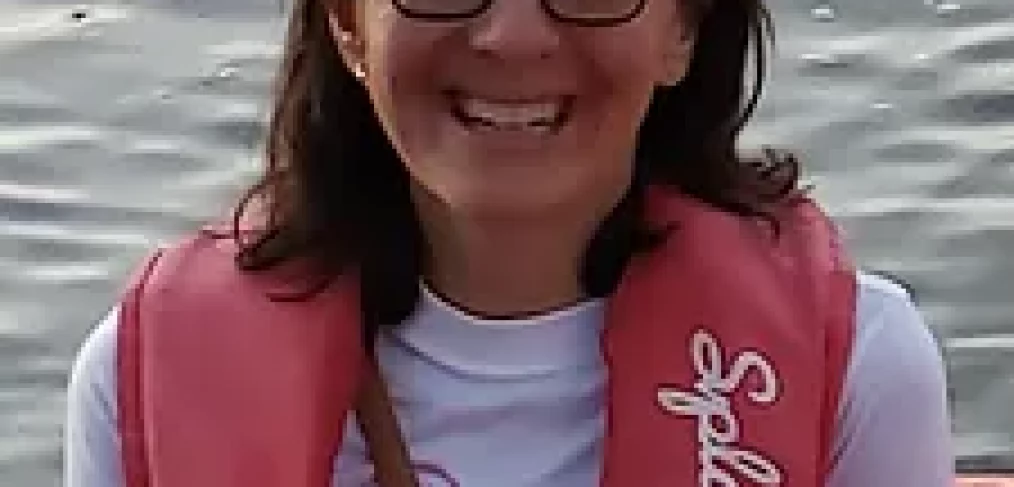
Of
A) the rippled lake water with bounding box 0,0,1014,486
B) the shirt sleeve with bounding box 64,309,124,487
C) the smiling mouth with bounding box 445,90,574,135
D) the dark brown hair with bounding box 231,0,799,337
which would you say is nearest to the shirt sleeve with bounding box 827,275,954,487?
the dark brown hair with bounding box 231,0,799,337

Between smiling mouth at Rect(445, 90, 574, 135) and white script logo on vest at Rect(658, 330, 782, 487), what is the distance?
311 millimetres

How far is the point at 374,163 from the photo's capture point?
1893mm

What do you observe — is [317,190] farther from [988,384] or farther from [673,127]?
[988,384]

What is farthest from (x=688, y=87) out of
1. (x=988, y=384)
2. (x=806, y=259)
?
(x=988, y=384)

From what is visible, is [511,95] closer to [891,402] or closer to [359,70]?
[359,70]

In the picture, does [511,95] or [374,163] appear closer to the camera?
[511,95]

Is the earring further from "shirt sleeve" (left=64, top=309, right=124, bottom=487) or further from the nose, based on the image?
"shirt sleeve" (left=64, top=309, right=124, bottom=487)

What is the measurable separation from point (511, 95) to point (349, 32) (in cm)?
18

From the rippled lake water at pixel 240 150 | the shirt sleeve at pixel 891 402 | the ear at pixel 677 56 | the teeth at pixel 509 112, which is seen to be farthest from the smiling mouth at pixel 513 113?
the rippled lake water at pixel 240 150

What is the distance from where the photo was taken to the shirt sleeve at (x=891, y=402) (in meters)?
1.81

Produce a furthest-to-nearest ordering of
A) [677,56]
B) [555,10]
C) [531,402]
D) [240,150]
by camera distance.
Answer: [240,150]
[531,402]
[677,56]
[555,10]

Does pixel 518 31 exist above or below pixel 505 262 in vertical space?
above

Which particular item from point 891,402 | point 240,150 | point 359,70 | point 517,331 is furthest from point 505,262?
point 240,150

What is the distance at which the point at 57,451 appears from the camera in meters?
3.51
